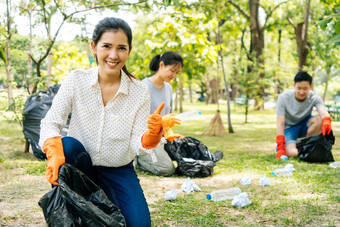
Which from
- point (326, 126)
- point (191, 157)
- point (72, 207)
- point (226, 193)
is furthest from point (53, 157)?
point (326, 126)

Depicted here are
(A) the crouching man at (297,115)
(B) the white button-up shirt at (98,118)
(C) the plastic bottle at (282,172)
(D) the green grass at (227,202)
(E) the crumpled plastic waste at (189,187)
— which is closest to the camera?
(B) the white button-up shirt at (98,118)

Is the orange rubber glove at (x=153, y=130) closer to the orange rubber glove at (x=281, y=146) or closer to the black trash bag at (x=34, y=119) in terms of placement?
the black trash bag at (x=34, y=119)

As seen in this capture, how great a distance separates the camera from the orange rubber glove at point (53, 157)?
1.74 meters

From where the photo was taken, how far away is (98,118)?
6.73 feet

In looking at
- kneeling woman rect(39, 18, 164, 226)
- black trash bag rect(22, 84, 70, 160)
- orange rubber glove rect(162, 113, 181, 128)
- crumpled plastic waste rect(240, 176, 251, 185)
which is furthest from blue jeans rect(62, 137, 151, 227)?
black trash bag rect(22, 84, 70, 160)

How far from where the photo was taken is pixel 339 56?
16.5 m

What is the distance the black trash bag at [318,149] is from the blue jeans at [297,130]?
0.46m

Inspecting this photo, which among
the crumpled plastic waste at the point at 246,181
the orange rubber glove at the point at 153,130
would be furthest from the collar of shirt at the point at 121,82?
the crumpled plastic waste at the point at 246,181

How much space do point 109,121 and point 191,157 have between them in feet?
6.97

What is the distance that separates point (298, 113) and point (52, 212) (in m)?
4.08

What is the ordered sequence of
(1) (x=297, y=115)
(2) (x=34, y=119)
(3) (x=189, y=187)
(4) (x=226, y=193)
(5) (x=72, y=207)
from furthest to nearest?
(1) (x=297, y=115) → (2) (x=34, y=119) → (3) (x=189, y=187) → (4) (x=226, y=193) → (5) (x=72, y=207)

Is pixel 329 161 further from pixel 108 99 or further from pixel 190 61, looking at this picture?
pixel 190 61

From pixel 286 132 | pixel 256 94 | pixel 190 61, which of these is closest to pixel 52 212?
pixel 286 132

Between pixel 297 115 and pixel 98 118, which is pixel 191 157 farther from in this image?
pixel 98 118
